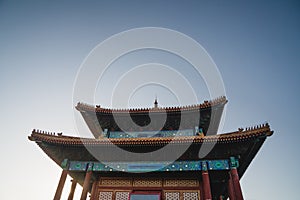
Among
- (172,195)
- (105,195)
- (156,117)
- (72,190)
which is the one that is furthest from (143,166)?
(72,190)

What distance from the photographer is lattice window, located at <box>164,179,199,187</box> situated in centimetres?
1150

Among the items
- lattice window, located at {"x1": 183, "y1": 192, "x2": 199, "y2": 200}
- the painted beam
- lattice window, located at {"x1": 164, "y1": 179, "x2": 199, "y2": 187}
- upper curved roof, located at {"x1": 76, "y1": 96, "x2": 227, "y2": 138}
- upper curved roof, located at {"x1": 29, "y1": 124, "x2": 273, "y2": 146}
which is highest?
upper curved roof, located at {"x1": 76, "y1": 96, "x2": 227, "y2": 138}

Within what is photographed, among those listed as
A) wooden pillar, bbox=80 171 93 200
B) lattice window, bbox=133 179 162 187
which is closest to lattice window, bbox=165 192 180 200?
lattice window, bbox=133 179 162 187

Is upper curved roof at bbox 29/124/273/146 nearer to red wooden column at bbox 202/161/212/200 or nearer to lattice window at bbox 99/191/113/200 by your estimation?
red wooden column at bbox 202/161/212/200

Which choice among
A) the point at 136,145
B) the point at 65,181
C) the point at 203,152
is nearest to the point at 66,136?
the point at 65,181

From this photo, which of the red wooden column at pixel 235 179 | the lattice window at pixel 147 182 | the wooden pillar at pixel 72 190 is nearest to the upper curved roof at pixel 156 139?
the red wooden column at pixel 235 179

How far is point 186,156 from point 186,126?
3443mm

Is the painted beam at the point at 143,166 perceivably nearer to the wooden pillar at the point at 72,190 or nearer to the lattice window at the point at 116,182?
the lattice window at the point at 116,182

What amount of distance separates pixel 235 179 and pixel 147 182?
4835 mm

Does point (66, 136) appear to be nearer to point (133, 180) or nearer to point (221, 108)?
point (133, 180)

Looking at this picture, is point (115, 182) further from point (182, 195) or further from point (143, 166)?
point (182, 195)

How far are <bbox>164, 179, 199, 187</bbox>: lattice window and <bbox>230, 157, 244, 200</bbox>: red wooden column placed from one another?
2.09 meters

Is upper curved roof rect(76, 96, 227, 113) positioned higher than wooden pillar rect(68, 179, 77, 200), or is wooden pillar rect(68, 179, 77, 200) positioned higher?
upper curved roof rect(76, 96, 227, 113)

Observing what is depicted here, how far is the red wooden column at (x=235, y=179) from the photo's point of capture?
371 inches
